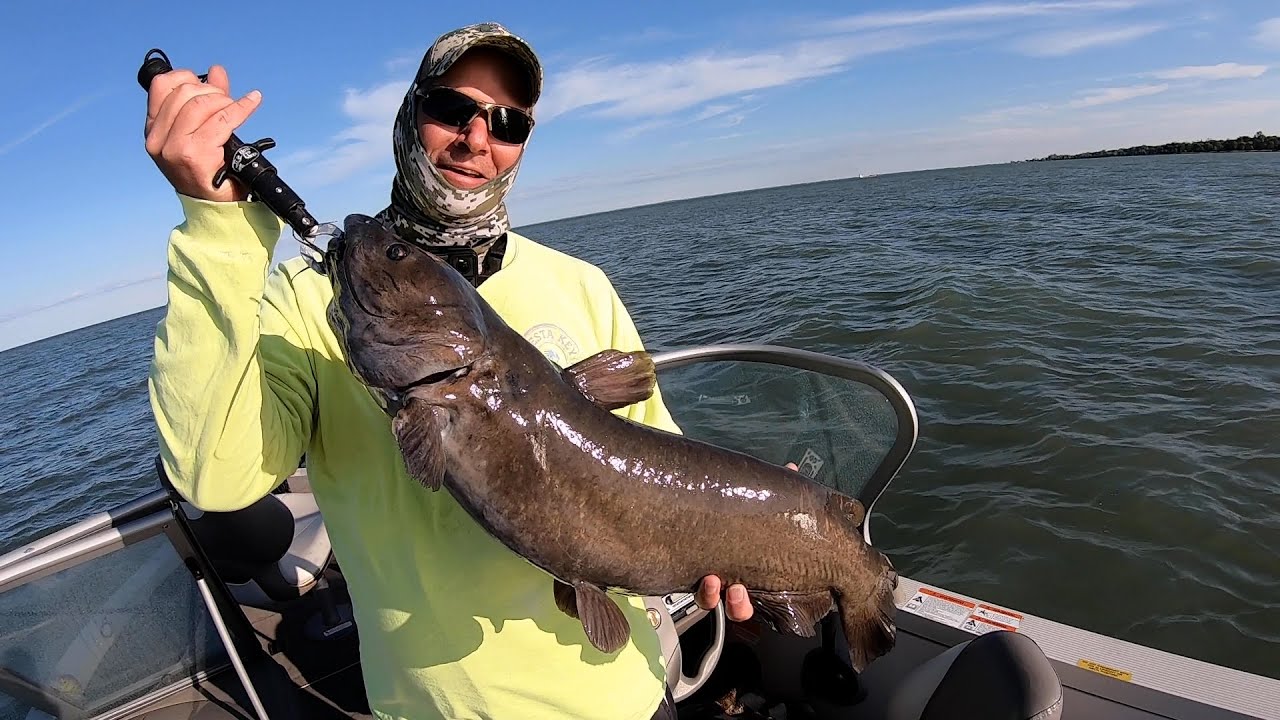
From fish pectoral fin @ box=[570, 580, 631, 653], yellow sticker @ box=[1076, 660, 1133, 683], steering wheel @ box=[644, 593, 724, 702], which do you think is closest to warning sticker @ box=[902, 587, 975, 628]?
yellow sticker @ box=[1076, 660, 1133, 683]

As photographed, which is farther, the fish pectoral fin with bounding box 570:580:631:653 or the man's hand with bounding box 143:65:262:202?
the fish pectoral fin with bounding box 570:580:631:653

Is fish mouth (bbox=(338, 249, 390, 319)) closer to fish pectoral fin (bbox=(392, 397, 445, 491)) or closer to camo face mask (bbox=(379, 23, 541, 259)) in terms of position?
fish pectoral fin (bbox=(392, 397, 445, 491))

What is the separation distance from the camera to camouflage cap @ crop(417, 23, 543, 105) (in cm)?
217

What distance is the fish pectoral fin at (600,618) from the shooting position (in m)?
2.01

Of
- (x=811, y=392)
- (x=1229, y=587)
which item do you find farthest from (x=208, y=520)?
(x=1229, y=587)

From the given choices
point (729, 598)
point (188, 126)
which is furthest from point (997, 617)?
point (188, 126)

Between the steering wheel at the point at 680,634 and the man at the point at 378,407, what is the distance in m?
0.84

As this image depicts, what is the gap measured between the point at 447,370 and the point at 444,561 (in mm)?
588

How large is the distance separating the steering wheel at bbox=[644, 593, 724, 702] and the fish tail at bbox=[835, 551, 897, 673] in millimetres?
833

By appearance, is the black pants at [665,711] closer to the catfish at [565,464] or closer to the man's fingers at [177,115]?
the catfish at [565,464]

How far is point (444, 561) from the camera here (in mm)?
2008

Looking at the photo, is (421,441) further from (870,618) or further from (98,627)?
(98,627)

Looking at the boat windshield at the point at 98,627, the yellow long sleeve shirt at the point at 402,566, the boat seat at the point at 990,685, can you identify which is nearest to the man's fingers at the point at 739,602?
the yellow long sleeve shirt at the point at 402,566

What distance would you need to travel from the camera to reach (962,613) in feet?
13.1
